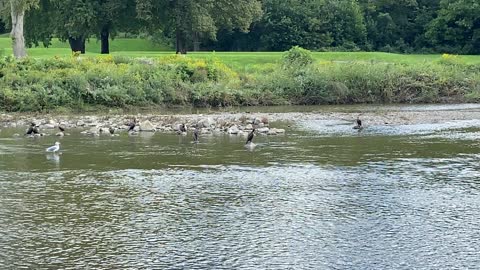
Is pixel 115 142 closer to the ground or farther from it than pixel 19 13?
closer to the ground

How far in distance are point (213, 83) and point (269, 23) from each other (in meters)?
33.3

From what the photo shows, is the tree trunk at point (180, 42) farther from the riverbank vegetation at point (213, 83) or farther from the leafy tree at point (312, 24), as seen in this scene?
the riverbank vegetation at point (213, 83)

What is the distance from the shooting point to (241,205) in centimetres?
1488

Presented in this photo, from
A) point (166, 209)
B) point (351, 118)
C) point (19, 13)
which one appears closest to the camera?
point (166, 209)

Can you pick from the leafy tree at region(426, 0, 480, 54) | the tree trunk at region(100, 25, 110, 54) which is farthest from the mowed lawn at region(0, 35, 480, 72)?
the leafy tree at region(426, 0, 480, 54)

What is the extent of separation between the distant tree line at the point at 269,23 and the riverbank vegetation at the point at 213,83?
13771mm

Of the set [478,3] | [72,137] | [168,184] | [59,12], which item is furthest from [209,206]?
[478,3]

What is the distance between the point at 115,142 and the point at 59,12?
35981 mm

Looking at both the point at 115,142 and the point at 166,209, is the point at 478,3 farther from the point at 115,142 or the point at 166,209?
the point at 166,209

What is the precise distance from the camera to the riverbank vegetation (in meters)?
36.2

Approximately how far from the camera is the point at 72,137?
25344 millimetres

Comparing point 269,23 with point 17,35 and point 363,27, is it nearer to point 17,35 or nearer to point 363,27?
point 363,27

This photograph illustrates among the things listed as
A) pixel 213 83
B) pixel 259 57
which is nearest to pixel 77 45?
pixel 259 57

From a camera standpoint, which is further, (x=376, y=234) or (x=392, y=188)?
(x=392, y=188)
